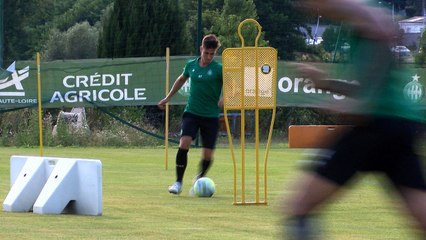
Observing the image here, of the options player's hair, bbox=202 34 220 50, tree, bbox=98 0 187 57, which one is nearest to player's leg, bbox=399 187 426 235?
player's hair, bbox=202 34 220 50

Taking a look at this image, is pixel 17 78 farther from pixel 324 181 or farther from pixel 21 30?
pixel 21 30

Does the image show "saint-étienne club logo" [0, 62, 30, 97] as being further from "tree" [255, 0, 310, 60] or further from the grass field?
"tree" [255, 0, 310, 60]

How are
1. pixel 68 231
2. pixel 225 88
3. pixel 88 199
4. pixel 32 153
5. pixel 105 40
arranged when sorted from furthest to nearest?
pixel 105 40 → pixel 32 153 → pixel 225 88 → pixel 88 199 → pixel 68 231

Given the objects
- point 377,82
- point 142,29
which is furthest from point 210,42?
point 142,29

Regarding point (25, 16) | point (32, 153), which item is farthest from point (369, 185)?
point (25, 16)

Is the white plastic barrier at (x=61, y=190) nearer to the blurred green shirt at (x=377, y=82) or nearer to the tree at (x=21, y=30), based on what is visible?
the blurred green shirt at (x=377, y=82)

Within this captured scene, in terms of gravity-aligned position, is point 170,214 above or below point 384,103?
below

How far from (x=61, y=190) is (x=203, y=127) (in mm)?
3277

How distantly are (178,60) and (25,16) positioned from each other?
3220 centimetres

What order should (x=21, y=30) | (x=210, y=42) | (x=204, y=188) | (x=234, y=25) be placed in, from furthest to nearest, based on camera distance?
(x=21, y=30) → (x=234, y=25) → (x=210, y=42) → (x=204, y=188)

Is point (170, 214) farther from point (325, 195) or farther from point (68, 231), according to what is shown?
point (325, 195)

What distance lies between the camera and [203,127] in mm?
13344

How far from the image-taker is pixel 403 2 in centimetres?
614

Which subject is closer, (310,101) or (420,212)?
(420,212)
